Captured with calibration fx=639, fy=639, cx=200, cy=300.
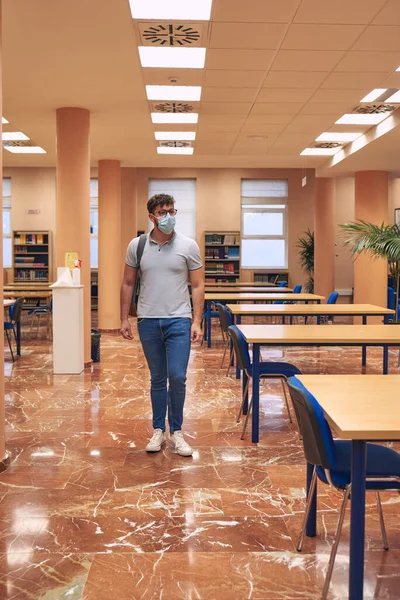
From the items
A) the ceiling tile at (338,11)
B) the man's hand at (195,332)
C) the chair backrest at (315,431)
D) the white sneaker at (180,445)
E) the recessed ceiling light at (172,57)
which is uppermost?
the recessed ceiling light at (172,57)

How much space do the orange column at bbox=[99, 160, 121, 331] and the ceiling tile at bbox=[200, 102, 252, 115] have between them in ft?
13.7

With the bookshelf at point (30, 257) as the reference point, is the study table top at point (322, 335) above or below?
below

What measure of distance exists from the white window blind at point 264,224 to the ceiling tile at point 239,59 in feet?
33.8

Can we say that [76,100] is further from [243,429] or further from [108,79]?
[243,429]

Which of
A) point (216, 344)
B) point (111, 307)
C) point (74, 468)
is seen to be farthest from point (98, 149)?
point (74, 468)

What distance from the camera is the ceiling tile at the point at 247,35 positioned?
18.5 ft

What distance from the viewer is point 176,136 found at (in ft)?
35.1

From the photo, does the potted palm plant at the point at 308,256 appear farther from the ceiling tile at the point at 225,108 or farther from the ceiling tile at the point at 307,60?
the ceiling tile at the point at 307,60

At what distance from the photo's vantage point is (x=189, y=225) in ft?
56.1

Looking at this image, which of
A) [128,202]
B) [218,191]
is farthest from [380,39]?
[218,191]

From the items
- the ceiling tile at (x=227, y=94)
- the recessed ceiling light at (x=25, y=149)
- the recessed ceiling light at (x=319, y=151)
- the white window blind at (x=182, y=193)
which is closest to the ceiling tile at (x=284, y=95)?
the ceiling tile at (x=227, y=94)

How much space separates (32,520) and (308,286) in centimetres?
1371

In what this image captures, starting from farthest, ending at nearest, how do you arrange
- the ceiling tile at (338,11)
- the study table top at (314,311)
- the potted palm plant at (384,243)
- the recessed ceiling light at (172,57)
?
the potted palm plant at (384,243) → the study table top at (314,311) → the recessed ceiling light at (172,57) → the ceiling tile at (338,11)

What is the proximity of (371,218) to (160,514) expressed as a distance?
10.7 meters
